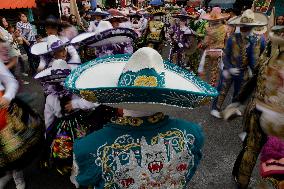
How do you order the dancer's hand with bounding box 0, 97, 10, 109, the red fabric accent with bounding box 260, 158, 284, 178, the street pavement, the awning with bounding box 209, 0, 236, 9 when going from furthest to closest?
1. the awning with bounding box 209, 0, 236, 9
2. the street pavement
3. the dancer's hand with bounding box 0, 97, 10, 109
4. the red fabric accent with bounding box 260, 158, 284, 178

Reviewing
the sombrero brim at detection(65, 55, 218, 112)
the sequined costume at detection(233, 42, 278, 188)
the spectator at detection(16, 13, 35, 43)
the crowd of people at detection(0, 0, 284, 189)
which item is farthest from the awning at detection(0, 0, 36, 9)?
the sombrero brim at detection(65, 55, 218, 112)

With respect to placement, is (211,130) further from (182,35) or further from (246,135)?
(182,35)

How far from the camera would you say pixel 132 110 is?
182 centimetres

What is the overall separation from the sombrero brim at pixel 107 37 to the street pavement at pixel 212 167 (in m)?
1.28

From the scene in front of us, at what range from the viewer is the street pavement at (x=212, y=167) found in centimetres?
394

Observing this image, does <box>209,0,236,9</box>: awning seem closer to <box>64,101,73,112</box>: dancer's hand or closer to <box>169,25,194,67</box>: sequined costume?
<box>169,25,194,67</box>: sequined costume

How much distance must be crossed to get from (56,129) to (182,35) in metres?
5.90

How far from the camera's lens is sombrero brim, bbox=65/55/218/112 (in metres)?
1.62

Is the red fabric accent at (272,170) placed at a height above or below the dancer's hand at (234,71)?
above

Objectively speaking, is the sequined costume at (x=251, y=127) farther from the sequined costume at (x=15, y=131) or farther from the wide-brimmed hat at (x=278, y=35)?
the sequined costume at (x=15, y=131)

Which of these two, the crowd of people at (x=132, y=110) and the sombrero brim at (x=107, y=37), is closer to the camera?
the crowd of people at (x=132, y=110)

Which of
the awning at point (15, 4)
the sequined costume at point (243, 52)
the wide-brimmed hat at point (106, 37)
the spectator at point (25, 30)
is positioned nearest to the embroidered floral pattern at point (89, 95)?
the wide-brimmed hat at point (106, 37)

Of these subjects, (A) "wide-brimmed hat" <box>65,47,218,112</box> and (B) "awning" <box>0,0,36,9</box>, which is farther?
(B) "awning" <box>0,0,36,9</box>

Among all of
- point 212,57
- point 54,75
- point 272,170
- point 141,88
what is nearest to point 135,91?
point 141,88
